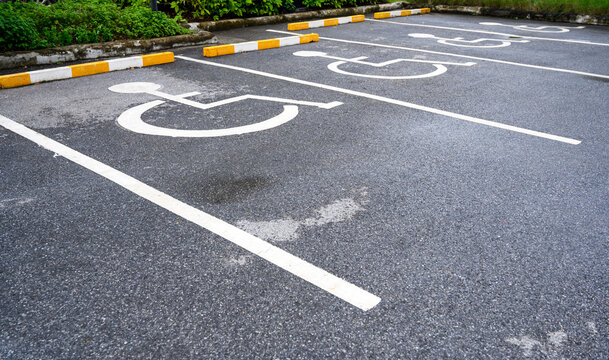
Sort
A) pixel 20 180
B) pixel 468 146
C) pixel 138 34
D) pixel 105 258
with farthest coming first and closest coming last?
1. pixel 138 34
2. pixel 468 146
3. pixel 20 180
4. pixel 105 258

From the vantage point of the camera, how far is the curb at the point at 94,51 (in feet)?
22.6

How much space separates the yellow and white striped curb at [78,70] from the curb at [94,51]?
3.05ft

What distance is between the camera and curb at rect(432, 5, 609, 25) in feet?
43.8

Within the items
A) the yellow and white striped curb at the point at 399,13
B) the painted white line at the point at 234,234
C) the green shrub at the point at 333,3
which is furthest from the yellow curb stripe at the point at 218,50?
the yellow and white striped curb at the point at 399,13

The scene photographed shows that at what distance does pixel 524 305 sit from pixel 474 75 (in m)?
5.31

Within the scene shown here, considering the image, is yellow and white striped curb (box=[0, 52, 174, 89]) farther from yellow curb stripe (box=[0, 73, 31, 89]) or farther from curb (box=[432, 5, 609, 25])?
curb (box=[432, 5, 609, 25])

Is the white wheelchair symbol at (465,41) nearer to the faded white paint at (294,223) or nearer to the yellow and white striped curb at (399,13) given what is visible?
the yellow and white striped curb at (399,13)

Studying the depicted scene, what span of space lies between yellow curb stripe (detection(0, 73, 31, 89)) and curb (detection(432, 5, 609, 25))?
513 inches

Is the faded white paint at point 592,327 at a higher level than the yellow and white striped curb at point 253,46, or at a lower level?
lower

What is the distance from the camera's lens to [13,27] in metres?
6.96

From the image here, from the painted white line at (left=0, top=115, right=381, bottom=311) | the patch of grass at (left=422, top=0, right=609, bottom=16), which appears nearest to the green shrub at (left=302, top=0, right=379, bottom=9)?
the patch of grass at (left=422, top=0, right=609, bottom=16)

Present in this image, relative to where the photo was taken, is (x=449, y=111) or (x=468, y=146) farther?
(x=449, y=111)

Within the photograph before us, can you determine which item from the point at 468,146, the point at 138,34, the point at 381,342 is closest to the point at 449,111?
the point at 468,146

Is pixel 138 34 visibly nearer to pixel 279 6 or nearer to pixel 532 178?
pixel 279 6
